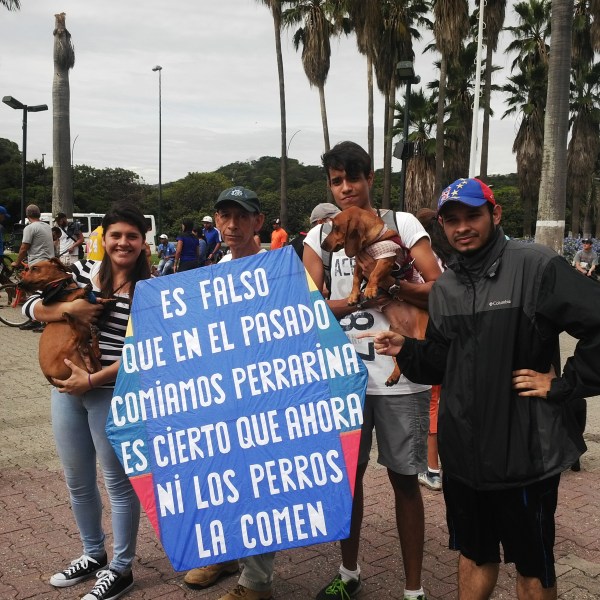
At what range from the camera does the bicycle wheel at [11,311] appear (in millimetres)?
12667

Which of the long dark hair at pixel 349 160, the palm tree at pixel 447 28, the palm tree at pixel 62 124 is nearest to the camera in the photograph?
the long dark hair at pixel 349 160

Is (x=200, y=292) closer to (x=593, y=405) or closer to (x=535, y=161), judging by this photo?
(x=593, y=405)

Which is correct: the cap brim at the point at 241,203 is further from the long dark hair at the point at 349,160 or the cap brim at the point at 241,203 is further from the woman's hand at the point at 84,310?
the woman's hand at the point at 84,310

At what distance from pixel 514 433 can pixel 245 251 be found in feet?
5.24

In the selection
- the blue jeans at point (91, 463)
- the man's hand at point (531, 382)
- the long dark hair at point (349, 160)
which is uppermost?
the long dark hair at point (349, 160)

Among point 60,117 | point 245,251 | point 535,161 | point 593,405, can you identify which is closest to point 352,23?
point 535,161

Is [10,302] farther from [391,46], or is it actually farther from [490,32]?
[490,32]

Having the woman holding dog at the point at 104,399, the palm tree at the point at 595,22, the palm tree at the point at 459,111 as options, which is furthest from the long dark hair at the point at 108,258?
the palm tree at the point at 459,111

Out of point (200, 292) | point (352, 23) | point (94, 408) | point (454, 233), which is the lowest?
point (94, 408)

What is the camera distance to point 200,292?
2939 mm

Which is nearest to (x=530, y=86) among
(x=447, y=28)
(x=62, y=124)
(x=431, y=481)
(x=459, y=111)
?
(x=459, y=111)

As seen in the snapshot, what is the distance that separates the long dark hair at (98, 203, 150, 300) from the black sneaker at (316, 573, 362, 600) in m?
1.67

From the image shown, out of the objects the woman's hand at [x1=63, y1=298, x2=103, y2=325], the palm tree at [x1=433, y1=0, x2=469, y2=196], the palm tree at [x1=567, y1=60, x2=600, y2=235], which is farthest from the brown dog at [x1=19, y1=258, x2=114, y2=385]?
the palm tree at [x1=567, y1=60, x2=600, y2=235]

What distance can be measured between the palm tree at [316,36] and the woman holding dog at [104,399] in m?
27.6
